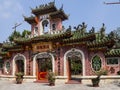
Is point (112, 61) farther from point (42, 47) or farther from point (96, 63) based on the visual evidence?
point (42, 47)

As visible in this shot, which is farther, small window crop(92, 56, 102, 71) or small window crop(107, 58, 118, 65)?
small window crop(107, 58, 118, 65)

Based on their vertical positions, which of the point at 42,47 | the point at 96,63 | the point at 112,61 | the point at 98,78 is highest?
the point at 42,47

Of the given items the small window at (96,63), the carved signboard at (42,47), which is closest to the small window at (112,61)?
the small window at (96,63)

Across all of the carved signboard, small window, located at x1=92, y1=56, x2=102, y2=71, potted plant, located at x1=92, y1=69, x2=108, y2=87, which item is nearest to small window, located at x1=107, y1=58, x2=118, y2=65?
small window, located at x1=92, y1=56, x2=102, y2=71

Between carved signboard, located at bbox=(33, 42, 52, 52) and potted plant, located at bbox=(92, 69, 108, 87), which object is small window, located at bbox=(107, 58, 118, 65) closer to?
potted plant, located at bbox=(92, 69, 108, 87)

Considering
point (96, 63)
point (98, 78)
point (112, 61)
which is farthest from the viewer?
point (112, 61)

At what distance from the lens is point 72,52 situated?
17203 mm

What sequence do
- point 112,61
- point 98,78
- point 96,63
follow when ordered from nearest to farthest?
point 98,78, point 96,63, point 112,61

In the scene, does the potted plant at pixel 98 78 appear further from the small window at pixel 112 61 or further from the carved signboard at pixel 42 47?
the carved signboard at pixel 42 47

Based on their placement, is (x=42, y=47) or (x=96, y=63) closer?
(x=96, y=63)

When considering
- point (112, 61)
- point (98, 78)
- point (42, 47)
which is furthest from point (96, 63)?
point (42, 47)

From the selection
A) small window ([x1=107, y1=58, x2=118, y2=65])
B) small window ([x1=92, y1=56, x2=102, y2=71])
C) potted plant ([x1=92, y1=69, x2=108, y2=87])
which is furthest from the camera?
small window ([x1=107, y1=58, x2=118, y2=65])

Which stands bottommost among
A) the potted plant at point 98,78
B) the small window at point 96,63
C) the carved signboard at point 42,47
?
the potted plant at point 98,78

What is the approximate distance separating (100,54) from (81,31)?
2.49m
